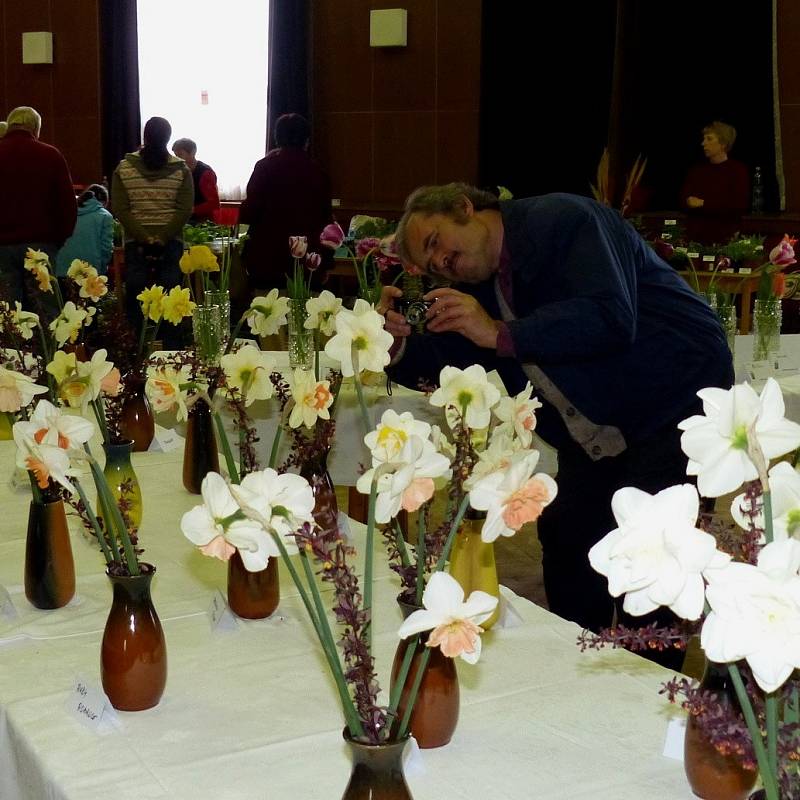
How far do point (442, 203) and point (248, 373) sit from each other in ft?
2.16

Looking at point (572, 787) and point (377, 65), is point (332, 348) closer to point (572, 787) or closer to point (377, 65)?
point (572, 787)

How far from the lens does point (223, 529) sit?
104cm

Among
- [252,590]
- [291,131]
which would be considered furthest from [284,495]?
[291,131]

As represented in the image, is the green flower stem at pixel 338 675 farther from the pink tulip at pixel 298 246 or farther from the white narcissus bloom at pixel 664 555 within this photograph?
the pink tulip at pixel 298 246

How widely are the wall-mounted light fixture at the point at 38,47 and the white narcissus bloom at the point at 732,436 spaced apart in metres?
10.0

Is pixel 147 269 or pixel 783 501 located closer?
pixel 783 501

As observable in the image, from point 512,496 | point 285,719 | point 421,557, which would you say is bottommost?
point 285,719

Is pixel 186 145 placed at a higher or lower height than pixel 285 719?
higher

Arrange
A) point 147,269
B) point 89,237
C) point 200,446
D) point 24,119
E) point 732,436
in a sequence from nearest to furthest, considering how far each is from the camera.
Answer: point 732,436, point 200,446, point 24,119, point 147,269, point 89,237

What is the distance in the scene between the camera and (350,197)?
356 inches

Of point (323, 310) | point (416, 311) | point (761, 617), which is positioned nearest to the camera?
point (761, 617)

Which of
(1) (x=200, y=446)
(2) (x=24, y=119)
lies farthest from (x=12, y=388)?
(2) (x=24, y=119)

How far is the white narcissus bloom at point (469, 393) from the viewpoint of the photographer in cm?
138

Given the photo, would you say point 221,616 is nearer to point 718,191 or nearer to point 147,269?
point 147,269
